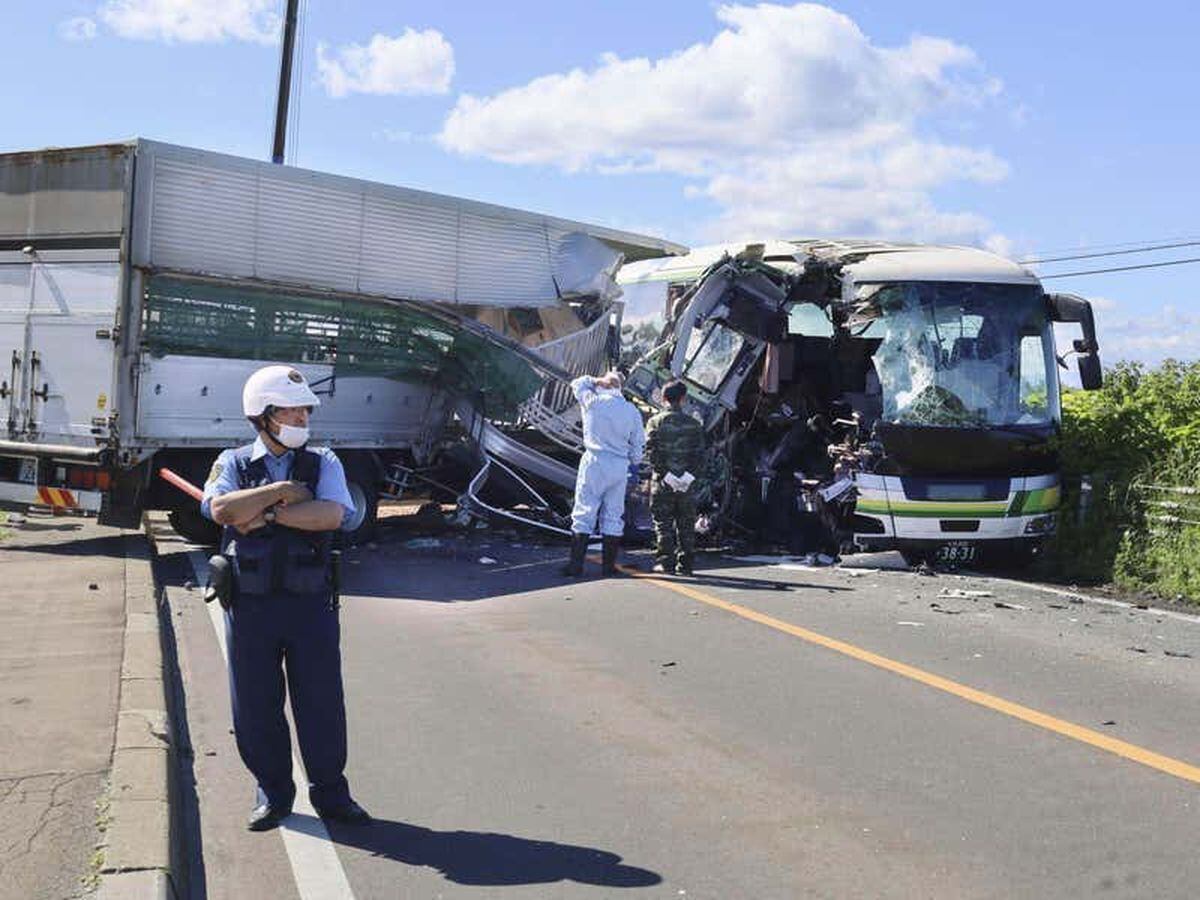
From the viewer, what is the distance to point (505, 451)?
1341 centimetres

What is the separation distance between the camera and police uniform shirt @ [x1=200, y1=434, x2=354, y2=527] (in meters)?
4.72

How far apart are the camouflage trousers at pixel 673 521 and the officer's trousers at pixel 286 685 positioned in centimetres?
656

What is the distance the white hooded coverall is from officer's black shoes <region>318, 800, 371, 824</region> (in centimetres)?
629

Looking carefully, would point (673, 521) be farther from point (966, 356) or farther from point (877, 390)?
point (966, 356)

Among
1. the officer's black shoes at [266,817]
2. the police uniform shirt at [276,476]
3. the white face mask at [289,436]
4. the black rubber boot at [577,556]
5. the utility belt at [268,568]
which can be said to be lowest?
the officer's black shoes at [266,817]

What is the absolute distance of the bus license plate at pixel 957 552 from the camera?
11508 mm

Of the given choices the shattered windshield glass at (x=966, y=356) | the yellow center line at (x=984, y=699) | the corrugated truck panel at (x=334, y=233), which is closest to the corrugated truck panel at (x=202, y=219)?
the corrugated truck panel at (x=334, y=233)

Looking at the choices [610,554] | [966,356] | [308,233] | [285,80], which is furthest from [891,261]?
[285,80]

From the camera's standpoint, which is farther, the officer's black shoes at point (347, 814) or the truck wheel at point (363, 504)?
the truck wheel at point (363, 504)

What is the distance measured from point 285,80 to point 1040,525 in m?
15.1

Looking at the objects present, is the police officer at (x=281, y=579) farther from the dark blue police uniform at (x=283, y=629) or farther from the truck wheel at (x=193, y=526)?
the truck wheel at (x=193, y=526)

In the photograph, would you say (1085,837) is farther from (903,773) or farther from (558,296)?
(558,296)

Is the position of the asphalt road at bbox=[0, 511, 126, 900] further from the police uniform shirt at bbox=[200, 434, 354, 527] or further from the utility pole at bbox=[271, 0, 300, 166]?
the utility pole at bbox=[271, 0, 300, 166]

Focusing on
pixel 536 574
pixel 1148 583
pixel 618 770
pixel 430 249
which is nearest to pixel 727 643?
pixel 618 770
